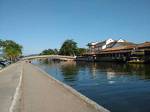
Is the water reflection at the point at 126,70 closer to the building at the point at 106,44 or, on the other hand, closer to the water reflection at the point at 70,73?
the water reflection at the point at 70,73

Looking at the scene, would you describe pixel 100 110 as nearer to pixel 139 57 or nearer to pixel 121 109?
pixel 121 109

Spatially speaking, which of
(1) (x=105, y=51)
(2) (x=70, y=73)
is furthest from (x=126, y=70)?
(1) (x=105, y=51)

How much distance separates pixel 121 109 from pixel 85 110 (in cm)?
428

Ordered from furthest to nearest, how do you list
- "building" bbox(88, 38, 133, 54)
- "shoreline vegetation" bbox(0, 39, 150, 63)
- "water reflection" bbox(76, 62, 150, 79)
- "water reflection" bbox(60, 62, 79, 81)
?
"building" bbox(88, 38, 133, 54) → "shoreline vegetation" bbox(0, 39, 150, 63) → "water reflection" bbox(76, 62, 150, 79) → "water reflection" bbox(60, 62, 79, 81)

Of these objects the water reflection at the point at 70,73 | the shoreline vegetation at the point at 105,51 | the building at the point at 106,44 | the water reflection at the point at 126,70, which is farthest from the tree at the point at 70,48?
the water reflection at the point at 126,70

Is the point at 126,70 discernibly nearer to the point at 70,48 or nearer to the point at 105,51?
the point at 105,51

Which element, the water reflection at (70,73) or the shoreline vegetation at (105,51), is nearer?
the water reflection at (70,73)

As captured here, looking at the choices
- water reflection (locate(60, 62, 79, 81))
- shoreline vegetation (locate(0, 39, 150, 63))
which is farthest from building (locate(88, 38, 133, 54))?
water reflection (locate(60, 62, 79, 81))

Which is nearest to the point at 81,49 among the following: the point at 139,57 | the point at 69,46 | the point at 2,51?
the point at 69,46

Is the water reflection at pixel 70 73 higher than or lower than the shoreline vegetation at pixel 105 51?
lower

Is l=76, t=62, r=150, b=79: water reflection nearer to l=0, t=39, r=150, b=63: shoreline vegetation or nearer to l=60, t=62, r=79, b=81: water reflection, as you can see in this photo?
l=60, t=62, r=79, b=81: water reflection

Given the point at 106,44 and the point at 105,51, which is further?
the point at 106,44

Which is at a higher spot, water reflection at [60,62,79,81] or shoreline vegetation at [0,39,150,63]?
shoreline vegetation at [0,39,150,63]

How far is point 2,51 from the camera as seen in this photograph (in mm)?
116125
